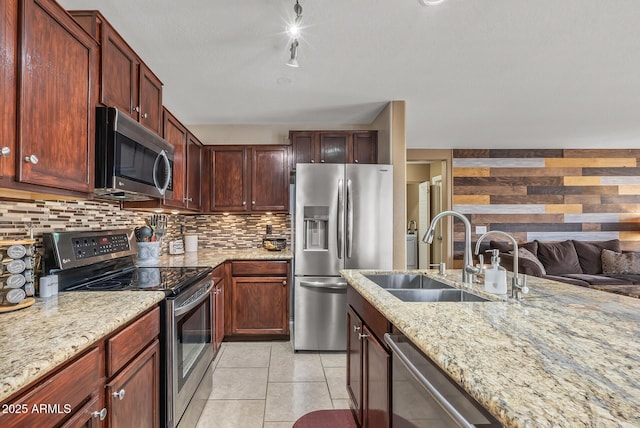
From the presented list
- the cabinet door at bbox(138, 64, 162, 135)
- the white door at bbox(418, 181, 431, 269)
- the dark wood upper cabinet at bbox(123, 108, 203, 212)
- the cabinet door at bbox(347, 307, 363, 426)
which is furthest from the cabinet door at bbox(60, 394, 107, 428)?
the white door at bbox(418, 181, 431, 269)

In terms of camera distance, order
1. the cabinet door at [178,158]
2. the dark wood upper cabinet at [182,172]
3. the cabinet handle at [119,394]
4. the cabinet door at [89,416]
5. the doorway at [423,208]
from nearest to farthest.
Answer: the cabinet door at [89,416] < the cabinet handle at [119,394] < the dark wood upper cabinet at [182,172] < the cabinet door at [178,158] < the doorway at [423,208]

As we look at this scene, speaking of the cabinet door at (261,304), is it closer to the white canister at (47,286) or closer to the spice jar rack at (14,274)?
the white canister at (47,286)

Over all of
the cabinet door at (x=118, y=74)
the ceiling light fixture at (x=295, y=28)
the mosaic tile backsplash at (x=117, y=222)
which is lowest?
the mosaic tile backsplash at (x=117, y=222)

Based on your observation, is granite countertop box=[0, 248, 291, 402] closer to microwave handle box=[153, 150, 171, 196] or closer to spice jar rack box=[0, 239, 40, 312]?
spice jar rack box=[0, 239, 40, 312]

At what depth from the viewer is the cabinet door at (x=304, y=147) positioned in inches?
141

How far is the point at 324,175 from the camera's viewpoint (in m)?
2.97

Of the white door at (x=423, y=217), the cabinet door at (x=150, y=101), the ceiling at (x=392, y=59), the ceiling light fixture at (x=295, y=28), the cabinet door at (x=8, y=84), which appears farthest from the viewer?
the white door at (x=423, y=217)

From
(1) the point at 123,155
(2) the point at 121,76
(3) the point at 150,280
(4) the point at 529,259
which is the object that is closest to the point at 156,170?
(1) the point at 123,155

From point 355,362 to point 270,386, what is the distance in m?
0.89

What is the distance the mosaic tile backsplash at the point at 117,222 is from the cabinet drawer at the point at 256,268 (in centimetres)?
76

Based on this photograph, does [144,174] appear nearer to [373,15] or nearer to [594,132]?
[373,15]

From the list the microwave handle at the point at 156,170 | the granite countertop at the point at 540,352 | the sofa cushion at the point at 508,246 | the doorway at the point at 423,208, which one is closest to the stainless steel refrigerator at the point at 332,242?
the microwave handle at the point at 156,170

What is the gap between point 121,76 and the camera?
1697 mm

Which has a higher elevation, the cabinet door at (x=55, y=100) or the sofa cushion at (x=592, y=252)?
the cabinet door at (x=55, y=100)
